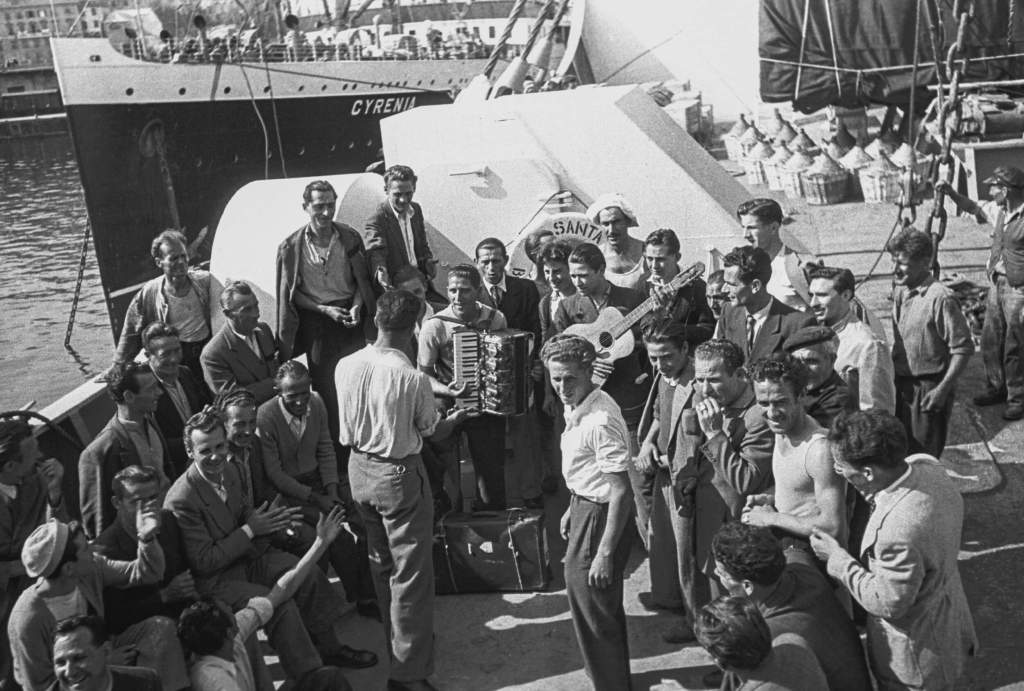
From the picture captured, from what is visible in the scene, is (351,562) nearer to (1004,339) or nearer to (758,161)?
(1004,339)

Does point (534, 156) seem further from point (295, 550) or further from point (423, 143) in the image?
point (295, 550)

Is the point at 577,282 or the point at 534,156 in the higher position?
the point at 534,156

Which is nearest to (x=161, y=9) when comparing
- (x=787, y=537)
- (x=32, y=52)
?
(x=787, y=537)

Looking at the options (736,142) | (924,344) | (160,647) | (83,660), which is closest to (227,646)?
(160,647)

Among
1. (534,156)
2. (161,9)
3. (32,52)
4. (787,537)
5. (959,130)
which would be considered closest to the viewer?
(787,537)

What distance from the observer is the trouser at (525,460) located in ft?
21.6

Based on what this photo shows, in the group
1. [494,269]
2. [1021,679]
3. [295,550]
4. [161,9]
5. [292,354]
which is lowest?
[1021,679]

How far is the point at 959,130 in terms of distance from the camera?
45.3 feet

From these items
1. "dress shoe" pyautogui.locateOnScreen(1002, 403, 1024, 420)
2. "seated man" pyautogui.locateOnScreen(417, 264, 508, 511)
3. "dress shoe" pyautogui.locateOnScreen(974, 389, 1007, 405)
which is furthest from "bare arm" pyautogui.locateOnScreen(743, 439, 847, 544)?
"dress shoe" pyautogui.locateOnScreen(974, 389, 1007, 405)

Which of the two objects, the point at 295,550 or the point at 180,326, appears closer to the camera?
the point at 295,550

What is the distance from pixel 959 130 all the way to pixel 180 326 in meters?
10.4

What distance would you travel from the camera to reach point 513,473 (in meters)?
6.69

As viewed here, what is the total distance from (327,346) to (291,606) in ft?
8.22

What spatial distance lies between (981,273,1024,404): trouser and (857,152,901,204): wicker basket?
25.6 ft
